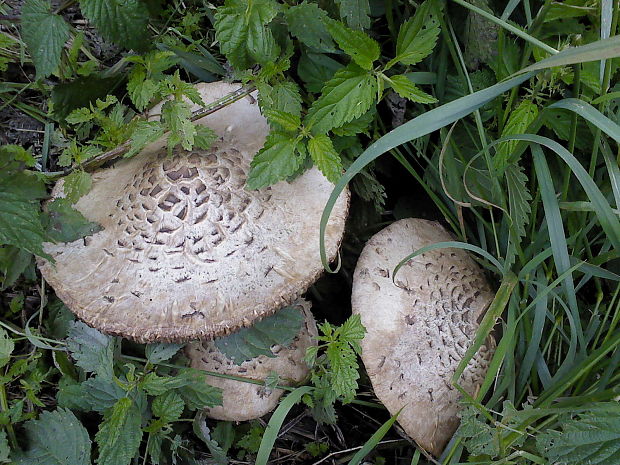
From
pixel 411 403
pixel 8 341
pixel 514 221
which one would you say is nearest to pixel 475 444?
pixel 411 403

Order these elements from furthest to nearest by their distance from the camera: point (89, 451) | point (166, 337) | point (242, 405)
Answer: point (242, 405), point (89, 451), point (166, 337)

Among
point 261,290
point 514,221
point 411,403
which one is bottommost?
point 411,403

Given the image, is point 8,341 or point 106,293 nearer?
point 106,293

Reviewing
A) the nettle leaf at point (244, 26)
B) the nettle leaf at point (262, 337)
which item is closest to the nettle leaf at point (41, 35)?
the nettle leaf at point (244, 26)

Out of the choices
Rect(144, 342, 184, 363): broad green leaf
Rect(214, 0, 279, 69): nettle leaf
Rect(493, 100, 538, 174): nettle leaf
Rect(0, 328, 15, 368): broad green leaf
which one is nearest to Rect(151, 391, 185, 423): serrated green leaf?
Rect(144, 342, 184, 363): broad green leaf

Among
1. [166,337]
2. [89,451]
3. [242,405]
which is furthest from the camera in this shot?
[242,405]

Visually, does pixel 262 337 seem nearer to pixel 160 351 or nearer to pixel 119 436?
pixel 160 351

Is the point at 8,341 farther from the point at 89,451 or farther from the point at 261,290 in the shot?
the point at 261,290
